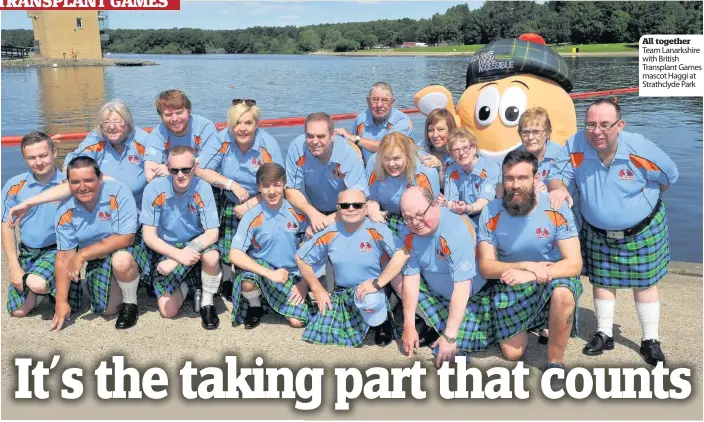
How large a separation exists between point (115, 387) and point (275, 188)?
1531 mm

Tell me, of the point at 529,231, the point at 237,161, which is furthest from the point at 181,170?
the point at 529,231

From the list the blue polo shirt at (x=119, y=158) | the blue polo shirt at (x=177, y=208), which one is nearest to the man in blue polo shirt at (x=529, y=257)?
the blue polo shirt at (x=177, y=208)

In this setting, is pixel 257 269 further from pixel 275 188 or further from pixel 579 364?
pixel 579 364

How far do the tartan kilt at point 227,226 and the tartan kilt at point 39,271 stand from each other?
1.05m

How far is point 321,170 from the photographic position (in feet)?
15.0

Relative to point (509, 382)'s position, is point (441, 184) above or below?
above

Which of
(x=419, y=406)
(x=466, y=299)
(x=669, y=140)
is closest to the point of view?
(x=419, y=406)

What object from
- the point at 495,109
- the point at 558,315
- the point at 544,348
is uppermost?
the point at 495,109

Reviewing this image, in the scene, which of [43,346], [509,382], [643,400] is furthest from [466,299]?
[43,346]

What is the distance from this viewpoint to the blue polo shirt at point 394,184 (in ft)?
13.4

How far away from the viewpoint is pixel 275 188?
410cm

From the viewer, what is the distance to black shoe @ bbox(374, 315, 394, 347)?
157 inches

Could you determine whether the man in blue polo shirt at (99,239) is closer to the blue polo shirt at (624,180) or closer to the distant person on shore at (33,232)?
the distant person on shore at (33,232)

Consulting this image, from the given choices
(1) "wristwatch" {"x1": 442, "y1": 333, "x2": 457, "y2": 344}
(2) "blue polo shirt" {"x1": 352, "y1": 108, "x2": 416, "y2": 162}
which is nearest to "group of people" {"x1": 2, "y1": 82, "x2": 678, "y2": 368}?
(1) "wristwatch" {"x1": 442, "y1": 333, "x2": 457, "y2": 344}
